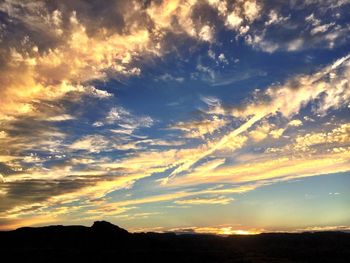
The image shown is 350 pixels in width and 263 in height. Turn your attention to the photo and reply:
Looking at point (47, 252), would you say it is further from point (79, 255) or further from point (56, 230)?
point (56, 230)

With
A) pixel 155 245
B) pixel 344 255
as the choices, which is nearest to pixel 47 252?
pixel 155 245

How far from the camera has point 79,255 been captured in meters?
115

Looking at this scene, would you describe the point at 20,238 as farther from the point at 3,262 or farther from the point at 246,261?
the point at 246,261

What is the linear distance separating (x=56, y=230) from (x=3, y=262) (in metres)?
61.3

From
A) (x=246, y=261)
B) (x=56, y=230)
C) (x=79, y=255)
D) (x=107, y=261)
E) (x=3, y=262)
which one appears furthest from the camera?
(x=56, y=230)

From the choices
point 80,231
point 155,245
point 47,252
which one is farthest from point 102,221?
point 47,252

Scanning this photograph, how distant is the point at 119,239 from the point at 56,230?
2742cm

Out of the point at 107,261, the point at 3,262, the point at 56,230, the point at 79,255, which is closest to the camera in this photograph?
the point at 3,262

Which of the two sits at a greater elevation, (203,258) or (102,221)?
(102,221)

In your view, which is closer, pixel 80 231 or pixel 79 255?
pixel 79 255

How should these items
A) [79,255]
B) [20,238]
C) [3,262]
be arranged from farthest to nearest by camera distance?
1. [20,238]
2. [79,255]
3. [3,262]

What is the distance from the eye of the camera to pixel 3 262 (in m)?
99.8

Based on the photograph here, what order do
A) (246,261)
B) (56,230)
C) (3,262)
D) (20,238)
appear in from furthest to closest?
(56,230)
(20,238)
(246,261)
(3,262)

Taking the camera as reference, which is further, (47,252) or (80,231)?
(80,231)
